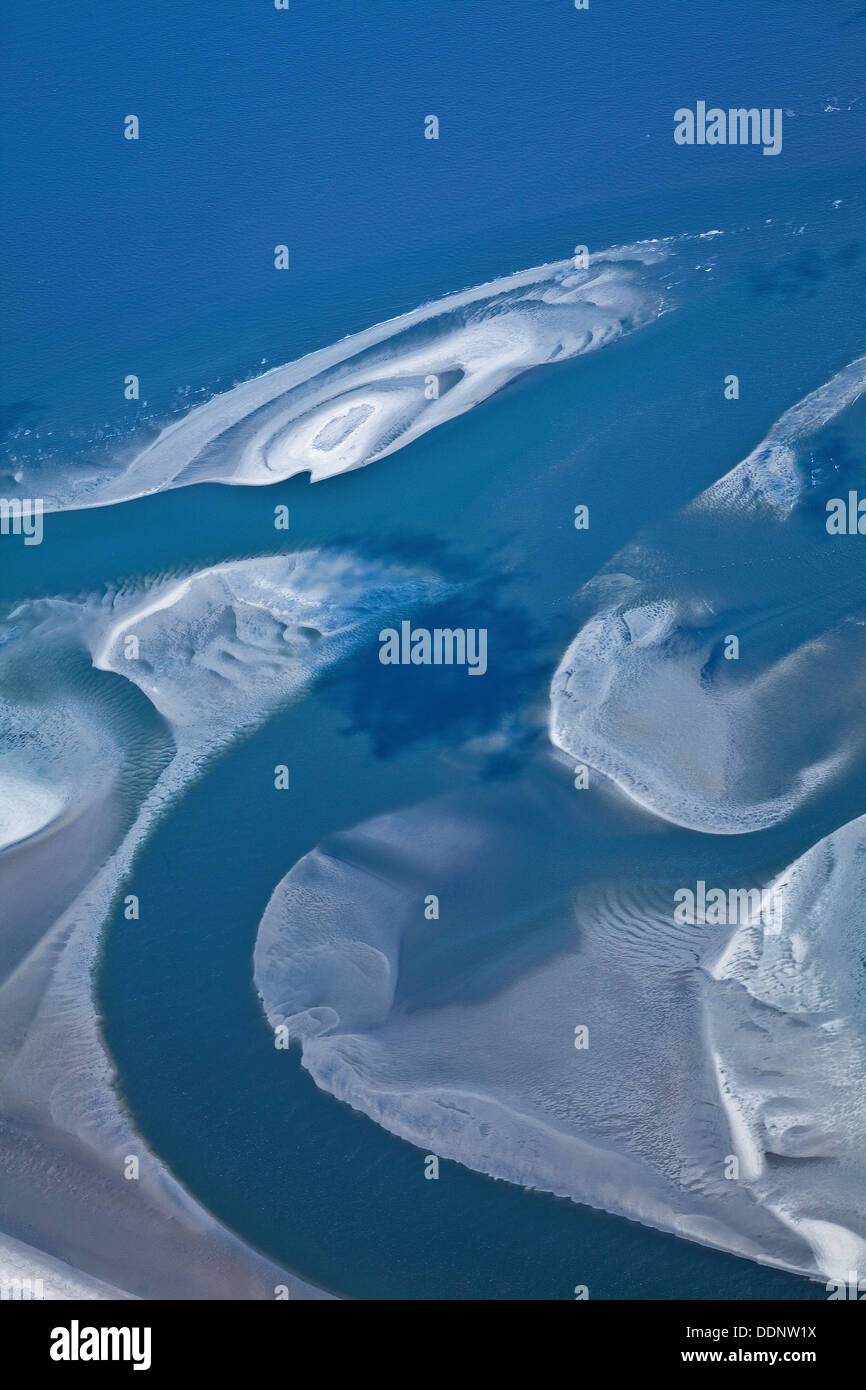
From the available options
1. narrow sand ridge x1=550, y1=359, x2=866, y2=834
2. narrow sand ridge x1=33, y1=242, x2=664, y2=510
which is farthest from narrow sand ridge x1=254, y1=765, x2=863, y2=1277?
narrow sand ridge x1=33, y1=242, x2=664, y2=510

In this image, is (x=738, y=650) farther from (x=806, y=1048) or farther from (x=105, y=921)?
(x=105, y=921)

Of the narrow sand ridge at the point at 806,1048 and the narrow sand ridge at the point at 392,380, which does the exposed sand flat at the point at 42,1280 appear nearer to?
the narrow sand ridge at the point at 806,1048

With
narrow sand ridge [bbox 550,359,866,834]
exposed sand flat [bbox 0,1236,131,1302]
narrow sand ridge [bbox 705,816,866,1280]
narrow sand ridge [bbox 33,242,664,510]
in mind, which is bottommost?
exposed sand flat [bbox 0,1236,131,1302]

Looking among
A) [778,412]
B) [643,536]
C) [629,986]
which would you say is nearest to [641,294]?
[778,412]

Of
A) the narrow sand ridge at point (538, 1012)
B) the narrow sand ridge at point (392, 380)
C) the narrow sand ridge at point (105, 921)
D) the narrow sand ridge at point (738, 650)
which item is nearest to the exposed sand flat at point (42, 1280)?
the narrow sand ridge at point (105, 921)

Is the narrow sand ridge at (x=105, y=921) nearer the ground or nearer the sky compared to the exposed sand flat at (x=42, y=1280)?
nearer the sky

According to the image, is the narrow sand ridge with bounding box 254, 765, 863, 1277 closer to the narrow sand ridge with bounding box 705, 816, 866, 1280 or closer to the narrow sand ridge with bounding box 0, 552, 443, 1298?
the narrow sand ridge with bounding box 705, 816, 866, 1280

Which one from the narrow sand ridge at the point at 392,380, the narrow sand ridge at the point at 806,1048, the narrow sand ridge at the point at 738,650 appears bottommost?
the narrow sand ridge at the point at 806,1048
